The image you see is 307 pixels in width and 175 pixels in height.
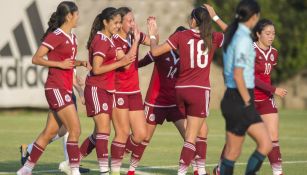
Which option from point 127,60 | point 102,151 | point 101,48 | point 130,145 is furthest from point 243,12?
point 130,145

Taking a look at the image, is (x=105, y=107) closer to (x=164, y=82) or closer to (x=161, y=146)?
(x=164, y=82)

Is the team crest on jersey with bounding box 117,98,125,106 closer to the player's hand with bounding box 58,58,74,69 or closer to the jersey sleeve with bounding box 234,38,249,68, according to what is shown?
the player's hand with bounding box 58,58,74,69

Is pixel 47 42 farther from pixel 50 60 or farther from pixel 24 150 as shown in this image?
pixel 24 150

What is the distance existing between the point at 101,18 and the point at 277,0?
1675cm

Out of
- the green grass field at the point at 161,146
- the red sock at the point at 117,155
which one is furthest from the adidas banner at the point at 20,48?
the red sock at the point at 117,155

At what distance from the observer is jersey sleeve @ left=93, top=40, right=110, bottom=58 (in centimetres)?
1200

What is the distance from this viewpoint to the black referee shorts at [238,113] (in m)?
10.2

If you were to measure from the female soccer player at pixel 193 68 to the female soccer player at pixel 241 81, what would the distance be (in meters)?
1.60

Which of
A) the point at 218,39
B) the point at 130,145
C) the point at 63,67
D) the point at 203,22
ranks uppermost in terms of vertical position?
the point at 203,22

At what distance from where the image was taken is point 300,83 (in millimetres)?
29203

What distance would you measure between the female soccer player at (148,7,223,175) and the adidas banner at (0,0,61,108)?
1341cm

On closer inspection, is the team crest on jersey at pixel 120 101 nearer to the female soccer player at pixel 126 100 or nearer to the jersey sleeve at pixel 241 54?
the female soccer player at pixel 126 100

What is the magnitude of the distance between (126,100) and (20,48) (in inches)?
514

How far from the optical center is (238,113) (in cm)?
1016
